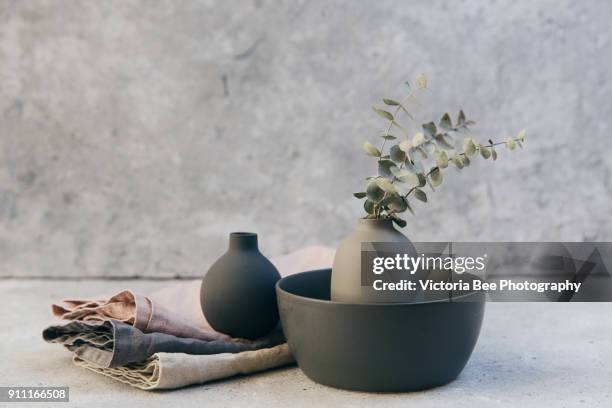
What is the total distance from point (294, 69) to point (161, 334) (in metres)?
1.32

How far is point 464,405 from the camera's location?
47.3 inches

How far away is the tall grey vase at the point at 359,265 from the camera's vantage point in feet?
4.02

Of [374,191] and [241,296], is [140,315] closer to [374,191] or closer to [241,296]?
[241,296]

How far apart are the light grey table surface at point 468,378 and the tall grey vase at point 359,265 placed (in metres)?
0.16

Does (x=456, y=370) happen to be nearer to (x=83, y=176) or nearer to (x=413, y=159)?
(x=413, y=159)

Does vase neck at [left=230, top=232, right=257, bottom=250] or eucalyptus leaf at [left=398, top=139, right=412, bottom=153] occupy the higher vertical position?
eucalyptus leaf at [left=398, top=139, right=412, bottom=153]

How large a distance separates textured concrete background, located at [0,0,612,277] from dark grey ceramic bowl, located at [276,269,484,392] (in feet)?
4.03

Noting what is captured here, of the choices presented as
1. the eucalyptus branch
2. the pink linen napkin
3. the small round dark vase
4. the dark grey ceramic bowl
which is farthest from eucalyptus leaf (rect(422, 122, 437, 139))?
the pink linen napkin

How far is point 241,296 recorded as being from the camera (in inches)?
55.0

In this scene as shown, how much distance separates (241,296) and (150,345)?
19 cm

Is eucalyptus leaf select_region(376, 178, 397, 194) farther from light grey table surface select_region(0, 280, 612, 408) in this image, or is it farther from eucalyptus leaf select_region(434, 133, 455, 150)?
light grey table surface select_region(0, 280, 612, 408)

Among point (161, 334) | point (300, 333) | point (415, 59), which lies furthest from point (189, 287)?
point (415, 59)

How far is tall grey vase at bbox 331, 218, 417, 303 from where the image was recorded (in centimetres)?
123

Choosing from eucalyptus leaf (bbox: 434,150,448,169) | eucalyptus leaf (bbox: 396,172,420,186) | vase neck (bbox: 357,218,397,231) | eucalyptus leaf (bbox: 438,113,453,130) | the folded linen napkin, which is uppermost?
eucalyptus leaf (bbox: 438,113,453,130)
